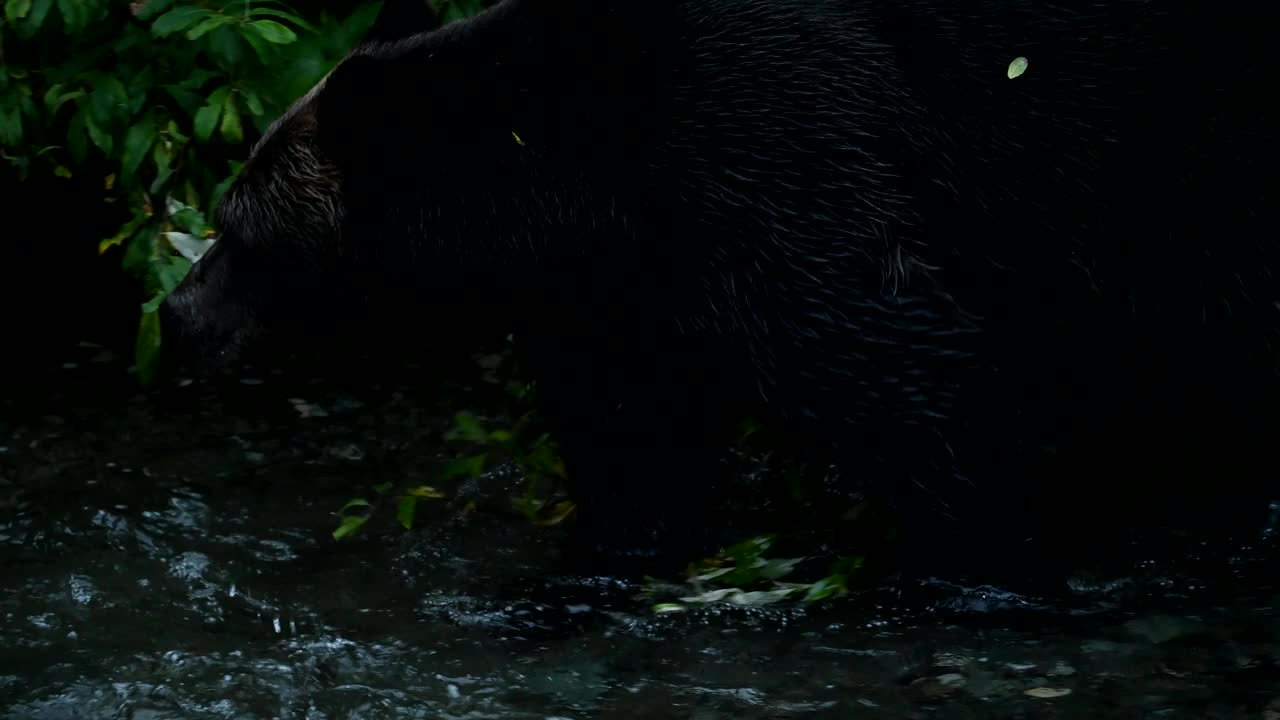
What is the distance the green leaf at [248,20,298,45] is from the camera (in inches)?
205

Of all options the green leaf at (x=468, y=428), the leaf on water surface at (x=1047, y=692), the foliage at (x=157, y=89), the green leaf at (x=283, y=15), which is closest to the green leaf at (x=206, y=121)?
the foliage at (x=157, y=89)

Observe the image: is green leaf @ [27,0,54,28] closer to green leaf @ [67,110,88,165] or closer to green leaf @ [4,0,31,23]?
green leaf @ [4,0,31,23]

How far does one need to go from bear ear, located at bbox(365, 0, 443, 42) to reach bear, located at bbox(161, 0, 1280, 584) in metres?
0.14

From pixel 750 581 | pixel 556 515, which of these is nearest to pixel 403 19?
pixel 556 515

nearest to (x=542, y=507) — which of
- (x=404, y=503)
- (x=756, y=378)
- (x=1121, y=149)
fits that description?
(x=404, y=503)

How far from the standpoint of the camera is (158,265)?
5621 millimetres

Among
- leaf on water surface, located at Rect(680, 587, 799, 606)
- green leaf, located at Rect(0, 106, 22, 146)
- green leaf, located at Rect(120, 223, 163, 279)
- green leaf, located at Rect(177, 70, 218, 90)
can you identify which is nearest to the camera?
leaf on water surface, located at Rect(680, 587, 799, 606)

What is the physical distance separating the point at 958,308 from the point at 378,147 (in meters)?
1.61

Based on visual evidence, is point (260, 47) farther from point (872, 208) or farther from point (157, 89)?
point (872, 208)

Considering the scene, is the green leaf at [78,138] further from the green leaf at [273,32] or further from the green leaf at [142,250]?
the green leaf at [273,32]

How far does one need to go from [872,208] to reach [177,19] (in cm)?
253

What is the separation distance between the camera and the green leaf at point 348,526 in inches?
201

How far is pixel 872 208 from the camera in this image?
13.6 ft

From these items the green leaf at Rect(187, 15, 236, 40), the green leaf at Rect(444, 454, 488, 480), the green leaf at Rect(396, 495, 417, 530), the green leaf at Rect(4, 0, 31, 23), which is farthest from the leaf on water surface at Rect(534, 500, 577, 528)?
the green leaf at Rect(4, 0, 31, 23)
